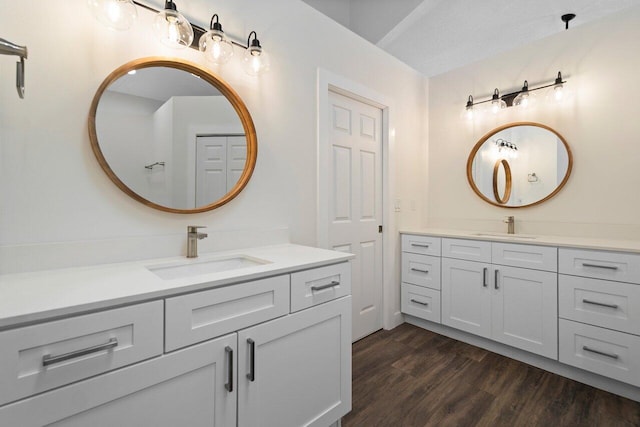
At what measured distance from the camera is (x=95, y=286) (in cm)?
93

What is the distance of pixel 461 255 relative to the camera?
2416 mm

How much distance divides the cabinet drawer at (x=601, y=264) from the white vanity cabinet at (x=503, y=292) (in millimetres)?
74

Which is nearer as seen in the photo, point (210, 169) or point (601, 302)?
point (210, 169)

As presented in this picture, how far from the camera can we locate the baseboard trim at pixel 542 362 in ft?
5.75

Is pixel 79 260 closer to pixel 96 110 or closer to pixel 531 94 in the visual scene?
pixel 96 110

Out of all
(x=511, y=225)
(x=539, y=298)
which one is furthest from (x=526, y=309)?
(x=511, y=225)

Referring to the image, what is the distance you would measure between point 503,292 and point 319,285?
64.2 inches

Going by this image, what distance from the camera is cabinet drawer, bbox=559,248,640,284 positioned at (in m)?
1.68

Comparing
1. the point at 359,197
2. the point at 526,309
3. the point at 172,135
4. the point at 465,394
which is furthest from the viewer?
the point at 359,197

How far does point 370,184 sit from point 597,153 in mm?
1691

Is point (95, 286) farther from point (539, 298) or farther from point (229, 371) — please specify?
point (539, 298)

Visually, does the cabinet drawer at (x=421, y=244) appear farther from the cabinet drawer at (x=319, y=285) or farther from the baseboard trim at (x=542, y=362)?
the cabinet drawer at (x=319, y=285)

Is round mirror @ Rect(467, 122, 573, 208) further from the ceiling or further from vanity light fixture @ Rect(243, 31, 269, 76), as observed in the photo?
vanity light fixture @ Rect(243, 31, 269, 76)

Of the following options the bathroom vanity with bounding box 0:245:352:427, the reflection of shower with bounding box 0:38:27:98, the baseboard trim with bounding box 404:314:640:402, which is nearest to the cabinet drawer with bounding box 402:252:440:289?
the baseboard trim with bounding box 404:314:640:402
